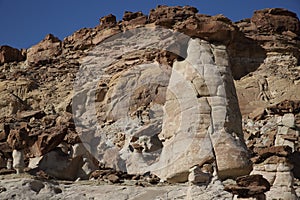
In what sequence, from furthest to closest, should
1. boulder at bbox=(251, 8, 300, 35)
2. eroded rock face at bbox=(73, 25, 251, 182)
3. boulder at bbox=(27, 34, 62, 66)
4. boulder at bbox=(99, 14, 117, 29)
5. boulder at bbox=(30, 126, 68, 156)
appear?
boulder at bbox=(27, 34, 62, 66), boulder at bbox=(99, 14, 117, 29), boulder at bbox=(251, 8, 300, 35), boulder at bbox=(30, 126, 68, 156), eroded rock face at bbox=(73, 25, 251, 182)

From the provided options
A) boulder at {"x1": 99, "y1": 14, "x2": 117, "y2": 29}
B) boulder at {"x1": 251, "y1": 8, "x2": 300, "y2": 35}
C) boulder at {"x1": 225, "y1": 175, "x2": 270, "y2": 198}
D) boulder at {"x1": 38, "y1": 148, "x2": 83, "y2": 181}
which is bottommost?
boulder at {"x1": 225, "y1": 175, "x2": 270, "y2": 198}

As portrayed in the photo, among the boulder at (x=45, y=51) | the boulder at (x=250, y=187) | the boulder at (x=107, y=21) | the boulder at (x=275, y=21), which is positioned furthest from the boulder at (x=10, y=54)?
the boulder at (x=250, y=187)

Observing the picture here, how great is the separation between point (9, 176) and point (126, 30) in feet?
119

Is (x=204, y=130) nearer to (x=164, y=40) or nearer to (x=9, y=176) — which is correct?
(x=9, y=176)

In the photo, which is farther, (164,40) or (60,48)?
(60,48)

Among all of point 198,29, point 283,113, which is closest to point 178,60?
point 198,29

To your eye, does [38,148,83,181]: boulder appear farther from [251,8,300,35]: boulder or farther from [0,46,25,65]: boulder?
[0,46,25,65]: boulder

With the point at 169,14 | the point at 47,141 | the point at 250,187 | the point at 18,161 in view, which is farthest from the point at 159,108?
the point at 250,187

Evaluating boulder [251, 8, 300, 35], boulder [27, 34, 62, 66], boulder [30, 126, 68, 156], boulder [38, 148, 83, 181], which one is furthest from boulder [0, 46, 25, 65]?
boulder [38, 148, 83, 181]

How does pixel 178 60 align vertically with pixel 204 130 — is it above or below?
above

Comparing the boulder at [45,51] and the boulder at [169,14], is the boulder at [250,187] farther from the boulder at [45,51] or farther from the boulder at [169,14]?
the boulder at [45,51]

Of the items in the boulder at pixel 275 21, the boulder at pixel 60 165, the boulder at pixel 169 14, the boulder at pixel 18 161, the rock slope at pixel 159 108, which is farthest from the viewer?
the boulder at pixel 275 21

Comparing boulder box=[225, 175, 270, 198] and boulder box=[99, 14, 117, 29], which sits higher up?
boulder box=[99, 14, 117, 29]

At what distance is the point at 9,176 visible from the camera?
1861 centimetres
